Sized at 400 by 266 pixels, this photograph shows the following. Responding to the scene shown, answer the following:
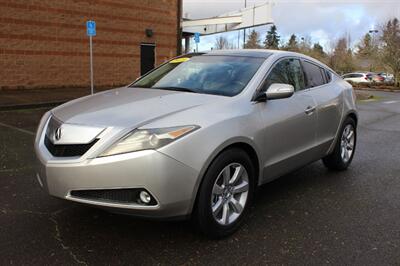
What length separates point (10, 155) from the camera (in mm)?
6234

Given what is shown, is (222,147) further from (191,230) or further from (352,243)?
(352,243)

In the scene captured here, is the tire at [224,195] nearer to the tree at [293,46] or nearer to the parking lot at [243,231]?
the parking lot at [243,231]

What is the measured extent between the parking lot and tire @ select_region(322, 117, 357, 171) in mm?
318

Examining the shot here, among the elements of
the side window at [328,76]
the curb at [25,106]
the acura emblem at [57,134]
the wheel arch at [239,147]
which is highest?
the side window at [328,76]

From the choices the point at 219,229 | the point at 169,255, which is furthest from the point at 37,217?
the point at 219,229

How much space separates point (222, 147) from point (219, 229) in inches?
27.3

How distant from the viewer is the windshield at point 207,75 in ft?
13.4

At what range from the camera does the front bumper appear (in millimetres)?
2994

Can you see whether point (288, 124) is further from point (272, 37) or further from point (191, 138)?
point (272, 37)

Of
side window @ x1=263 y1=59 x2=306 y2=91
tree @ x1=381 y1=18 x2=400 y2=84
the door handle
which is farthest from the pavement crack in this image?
tree @ x1=381 y1=18 x2=400 y2=84

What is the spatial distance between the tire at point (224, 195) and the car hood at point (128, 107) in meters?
0.54

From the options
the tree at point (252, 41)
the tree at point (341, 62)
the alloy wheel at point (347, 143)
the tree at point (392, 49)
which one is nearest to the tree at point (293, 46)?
the tree at point (252, 41)

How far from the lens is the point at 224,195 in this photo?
359 centimetres

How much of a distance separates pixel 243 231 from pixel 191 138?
1.12m
